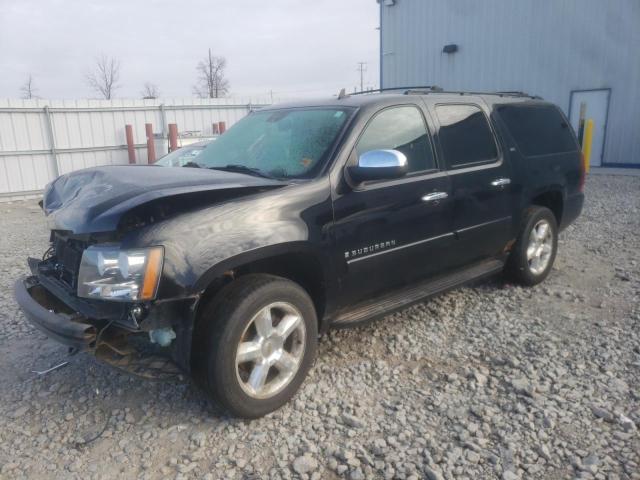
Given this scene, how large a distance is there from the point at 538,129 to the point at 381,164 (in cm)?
259

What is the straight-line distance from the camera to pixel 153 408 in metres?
3.03

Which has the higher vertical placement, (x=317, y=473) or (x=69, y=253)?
(x=69, y=253)

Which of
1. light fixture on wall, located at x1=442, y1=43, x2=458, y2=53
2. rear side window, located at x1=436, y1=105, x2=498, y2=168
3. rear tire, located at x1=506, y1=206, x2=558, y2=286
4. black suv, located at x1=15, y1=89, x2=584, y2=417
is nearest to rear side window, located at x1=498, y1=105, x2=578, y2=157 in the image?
black suv, located at x1=15, y1=89, x2=584, y2=417

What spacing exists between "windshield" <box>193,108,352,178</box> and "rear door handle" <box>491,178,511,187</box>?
1.52 m

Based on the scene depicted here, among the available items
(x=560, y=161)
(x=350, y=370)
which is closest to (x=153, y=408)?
(x=350, y=370)

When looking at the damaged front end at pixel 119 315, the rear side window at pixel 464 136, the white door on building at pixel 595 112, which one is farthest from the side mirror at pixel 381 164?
the white door on building at pixel 595 112

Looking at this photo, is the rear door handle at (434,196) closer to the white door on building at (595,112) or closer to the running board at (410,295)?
the running board at (410,295)

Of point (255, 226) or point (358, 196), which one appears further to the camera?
point (358, 196)

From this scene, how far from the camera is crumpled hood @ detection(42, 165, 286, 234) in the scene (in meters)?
2.55

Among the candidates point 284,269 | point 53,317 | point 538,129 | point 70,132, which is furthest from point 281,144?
point 70,132

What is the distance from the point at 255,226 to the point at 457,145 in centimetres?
203

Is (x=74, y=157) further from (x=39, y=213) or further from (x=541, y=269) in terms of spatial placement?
(x=541, y=269)

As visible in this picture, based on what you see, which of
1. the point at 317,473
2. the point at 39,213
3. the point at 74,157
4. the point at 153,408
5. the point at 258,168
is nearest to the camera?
the point at 317,473

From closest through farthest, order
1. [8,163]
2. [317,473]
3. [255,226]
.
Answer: [317,473] < [255,226] < [8,163]
